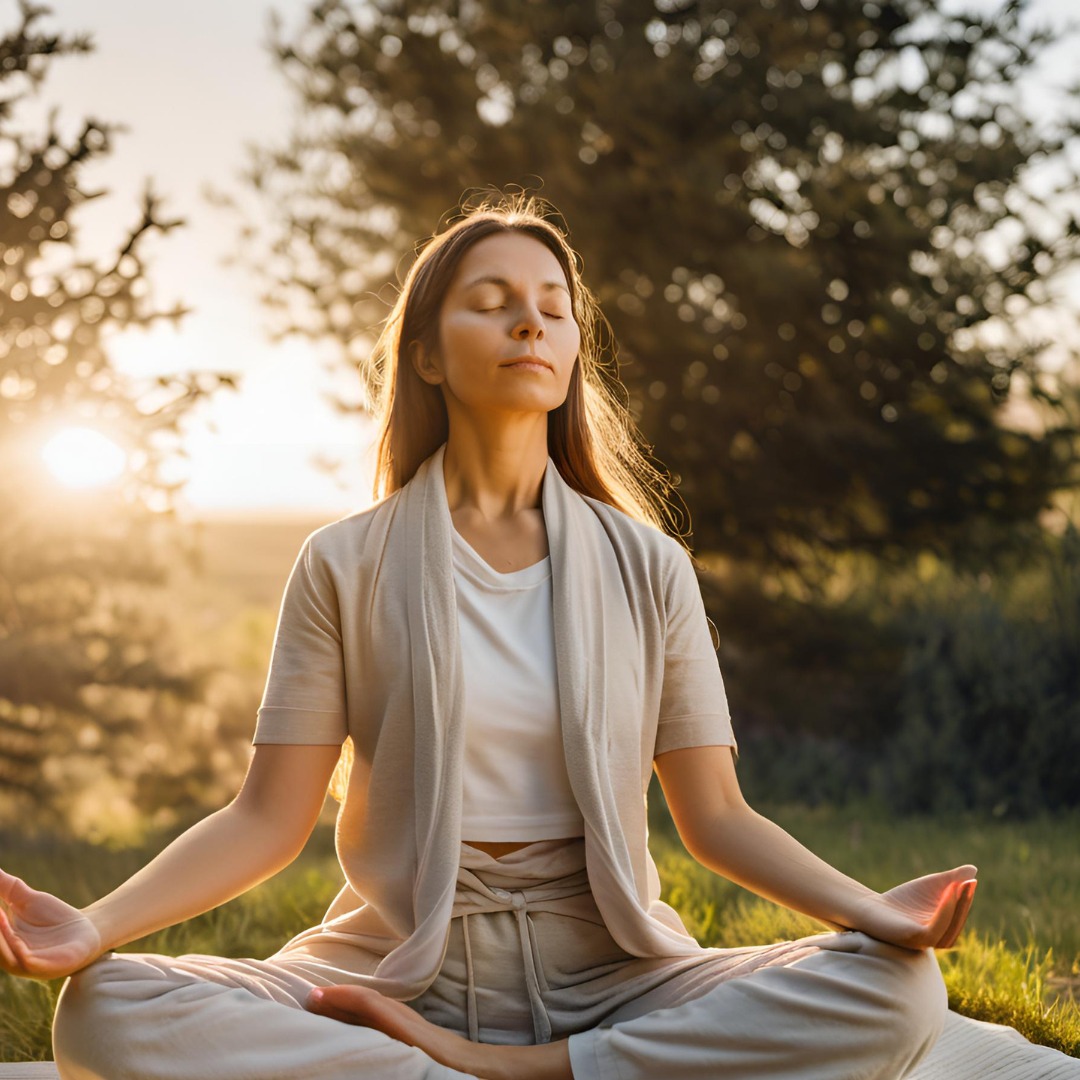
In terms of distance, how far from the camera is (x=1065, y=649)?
6609 millimetres

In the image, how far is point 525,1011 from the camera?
2.15m

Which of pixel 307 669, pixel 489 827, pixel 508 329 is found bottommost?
pixel 489 827

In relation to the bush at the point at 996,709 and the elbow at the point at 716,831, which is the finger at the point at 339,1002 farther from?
the bush at the point at 996,709

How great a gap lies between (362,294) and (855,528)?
3450 millimetres

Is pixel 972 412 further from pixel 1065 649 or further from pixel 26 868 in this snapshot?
pixel 26 868

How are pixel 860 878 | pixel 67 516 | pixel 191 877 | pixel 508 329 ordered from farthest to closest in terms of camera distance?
pixel 67 516 → pixel 860 878 → pixel 508 329 → pixel 191 877

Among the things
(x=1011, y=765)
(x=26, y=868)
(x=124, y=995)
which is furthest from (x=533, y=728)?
(x=1011, y=765)

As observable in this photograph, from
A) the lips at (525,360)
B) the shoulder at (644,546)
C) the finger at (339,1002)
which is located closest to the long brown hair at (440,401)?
the shoulder at (644,546)

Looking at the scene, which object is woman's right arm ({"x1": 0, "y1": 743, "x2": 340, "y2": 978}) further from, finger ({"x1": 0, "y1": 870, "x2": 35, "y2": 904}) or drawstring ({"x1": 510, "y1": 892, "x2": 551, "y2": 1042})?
drawstring ({"x1": 510, "y1": 892, "x2": 551, "y2": 1042})

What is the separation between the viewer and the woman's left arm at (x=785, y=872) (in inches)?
74.5

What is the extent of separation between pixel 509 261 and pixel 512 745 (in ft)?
2.77

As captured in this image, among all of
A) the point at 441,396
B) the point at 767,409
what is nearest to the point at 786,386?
the point at 767,409

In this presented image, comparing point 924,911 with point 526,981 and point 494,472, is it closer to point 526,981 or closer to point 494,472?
point 526,981

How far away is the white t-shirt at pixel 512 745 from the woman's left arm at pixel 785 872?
0.22 m
